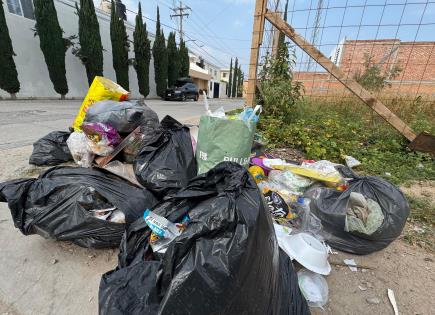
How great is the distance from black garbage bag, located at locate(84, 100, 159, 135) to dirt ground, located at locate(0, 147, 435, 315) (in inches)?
36.0

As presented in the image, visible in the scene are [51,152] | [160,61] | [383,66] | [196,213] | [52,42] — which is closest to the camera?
[196,213]

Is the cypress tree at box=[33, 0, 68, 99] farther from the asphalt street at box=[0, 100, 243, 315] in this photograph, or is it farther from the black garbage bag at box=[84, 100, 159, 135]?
the asphalt street at box=[0, 100, 243, 315]

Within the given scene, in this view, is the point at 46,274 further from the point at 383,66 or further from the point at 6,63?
the point at 6,63

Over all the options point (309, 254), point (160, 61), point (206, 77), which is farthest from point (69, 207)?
point (206, 77)

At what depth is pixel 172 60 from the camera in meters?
15.8

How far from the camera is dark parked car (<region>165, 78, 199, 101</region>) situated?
13.3 meters

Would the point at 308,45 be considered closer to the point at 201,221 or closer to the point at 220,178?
the point at 220,178

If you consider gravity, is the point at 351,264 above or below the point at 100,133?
below

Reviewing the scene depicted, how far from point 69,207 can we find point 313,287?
119 cm

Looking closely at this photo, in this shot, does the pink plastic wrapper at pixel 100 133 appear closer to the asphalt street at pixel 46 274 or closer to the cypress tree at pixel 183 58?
the asphalt street at pixel 46 274

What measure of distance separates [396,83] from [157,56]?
13522 mm

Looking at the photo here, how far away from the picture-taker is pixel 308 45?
2561 millimetres

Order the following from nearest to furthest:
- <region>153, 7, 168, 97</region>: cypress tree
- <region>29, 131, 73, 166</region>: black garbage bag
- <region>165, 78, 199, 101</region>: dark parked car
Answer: <region>29, 131, 73, 166</region>: black garbage bag
<region>165, 78, 199, 101</region>: dark parked car
<region>153, 7, 168, 97</region>: cypress tree

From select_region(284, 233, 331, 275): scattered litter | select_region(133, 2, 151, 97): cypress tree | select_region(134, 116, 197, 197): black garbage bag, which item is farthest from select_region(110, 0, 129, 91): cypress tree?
select_region(284, 233, 331, 275): scattered litter
